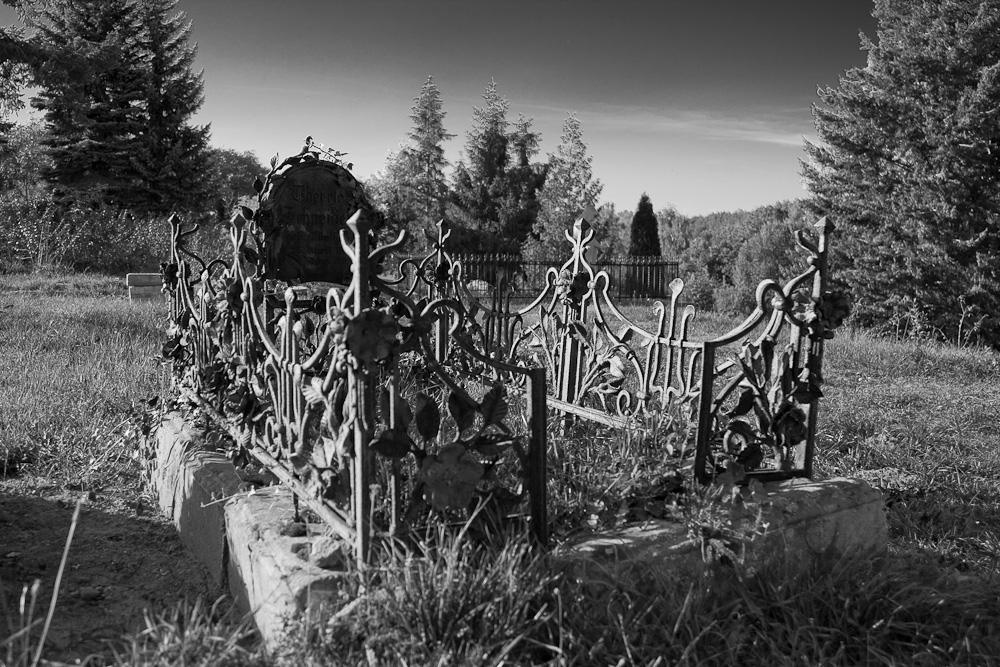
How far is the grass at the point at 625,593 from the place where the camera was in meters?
1.84

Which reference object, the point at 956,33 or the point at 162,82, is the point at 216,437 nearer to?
the point at 956,33

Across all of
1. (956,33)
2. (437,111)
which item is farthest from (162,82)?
(956,33)

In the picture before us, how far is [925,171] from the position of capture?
46.1 ft

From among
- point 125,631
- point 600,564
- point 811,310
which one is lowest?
point 125,631

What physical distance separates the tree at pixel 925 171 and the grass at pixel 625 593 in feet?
32.8

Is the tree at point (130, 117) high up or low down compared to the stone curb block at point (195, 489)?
up

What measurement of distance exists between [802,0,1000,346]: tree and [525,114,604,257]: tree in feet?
29.0

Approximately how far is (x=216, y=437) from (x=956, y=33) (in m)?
15.7

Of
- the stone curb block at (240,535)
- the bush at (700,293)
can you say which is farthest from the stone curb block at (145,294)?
the bush at (700,293)

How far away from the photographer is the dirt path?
2434 mm

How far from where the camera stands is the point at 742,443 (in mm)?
3111

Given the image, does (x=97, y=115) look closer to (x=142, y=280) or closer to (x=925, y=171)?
(x=142, y=280)

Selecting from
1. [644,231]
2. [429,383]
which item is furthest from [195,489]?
[644,231]

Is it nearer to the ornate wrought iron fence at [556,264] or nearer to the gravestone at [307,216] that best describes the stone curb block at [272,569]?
the gravestone at [307,216]
